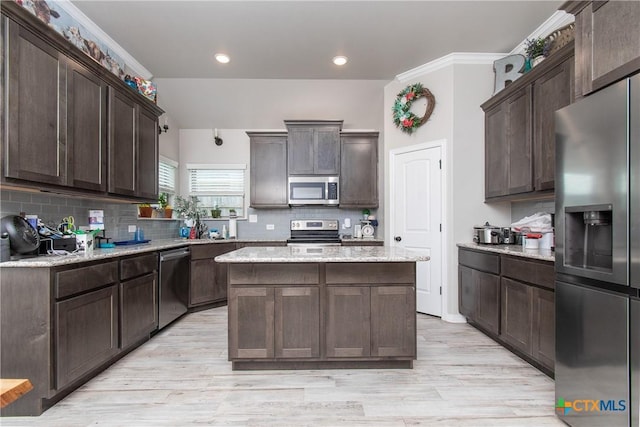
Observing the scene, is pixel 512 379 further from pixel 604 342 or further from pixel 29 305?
pixel 29 305

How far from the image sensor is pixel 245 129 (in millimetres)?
5355

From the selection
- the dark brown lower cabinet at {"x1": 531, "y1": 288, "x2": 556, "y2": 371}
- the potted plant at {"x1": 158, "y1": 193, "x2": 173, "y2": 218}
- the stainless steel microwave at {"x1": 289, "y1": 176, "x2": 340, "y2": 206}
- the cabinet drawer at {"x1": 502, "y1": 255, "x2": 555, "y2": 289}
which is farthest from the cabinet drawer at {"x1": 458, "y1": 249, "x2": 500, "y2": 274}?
the potted plant at {"x1": 158, "y1": 193, "x2": 173, "y2": 218}

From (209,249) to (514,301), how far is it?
3.54 metres

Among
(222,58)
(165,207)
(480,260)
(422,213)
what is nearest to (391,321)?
(480,260)

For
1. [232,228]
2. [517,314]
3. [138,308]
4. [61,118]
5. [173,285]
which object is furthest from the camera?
[232,228]

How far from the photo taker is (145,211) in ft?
13.4

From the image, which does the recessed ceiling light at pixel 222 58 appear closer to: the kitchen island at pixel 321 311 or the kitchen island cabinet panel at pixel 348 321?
the kitchen island at pixel 321 311

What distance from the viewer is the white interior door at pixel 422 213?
390 centimetres

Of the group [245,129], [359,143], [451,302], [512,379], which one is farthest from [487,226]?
[245,129]

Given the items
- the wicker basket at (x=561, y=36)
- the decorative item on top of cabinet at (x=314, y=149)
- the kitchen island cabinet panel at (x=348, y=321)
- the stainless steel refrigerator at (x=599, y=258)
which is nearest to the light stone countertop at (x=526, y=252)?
the stainless steel refrigerator at (x=599, y=258)

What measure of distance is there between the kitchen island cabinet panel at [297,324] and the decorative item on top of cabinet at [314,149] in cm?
272

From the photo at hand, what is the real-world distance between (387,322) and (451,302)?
5.42ft

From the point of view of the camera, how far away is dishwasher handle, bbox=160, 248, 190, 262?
131 inches

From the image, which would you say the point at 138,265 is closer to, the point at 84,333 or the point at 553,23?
the point at 84,333
